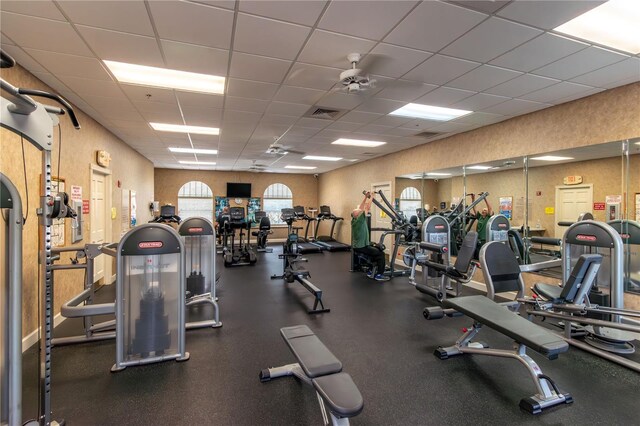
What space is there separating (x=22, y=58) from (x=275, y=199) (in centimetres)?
972

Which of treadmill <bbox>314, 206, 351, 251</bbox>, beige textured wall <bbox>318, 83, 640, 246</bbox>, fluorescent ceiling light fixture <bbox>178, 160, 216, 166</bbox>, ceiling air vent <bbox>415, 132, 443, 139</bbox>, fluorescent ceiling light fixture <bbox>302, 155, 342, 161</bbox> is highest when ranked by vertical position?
fluorescent ceiling light fixture <bbox>178, 160, 216, 166</bbox>

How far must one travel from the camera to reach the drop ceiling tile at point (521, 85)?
335cm

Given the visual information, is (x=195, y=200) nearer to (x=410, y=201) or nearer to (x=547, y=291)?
(x=410, y=201)

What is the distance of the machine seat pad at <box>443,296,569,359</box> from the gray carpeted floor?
20.7 inches

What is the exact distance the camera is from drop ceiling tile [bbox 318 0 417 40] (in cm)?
212

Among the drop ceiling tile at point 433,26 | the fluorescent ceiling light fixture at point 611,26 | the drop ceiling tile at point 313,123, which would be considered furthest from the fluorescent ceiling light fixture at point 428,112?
the fluorescent ceiling light fixture at point 611,26

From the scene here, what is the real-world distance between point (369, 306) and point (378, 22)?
11.8 ft

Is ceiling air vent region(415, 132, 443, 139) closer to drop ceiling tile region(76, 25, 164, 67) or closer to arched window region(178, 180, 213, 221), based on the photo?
drop ceiling tile region(76, 25, 164, 67)

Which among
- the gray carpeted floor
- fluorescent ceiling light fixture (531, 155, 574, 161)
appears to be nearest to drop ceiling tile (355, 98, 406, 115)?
fluorescent ceiling light fixture (531, 155, 574, 161)

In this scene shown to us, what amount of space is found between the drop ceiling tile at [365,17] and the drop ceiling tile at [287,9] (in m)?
0.08

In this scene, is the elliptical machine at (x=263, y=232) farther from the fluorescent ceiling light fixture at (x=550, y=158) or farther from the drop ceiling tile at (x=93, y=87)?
the fluorescent ceiling light fixture at (x=550, y=158)

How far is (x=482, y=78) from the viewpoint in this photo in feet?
11.0

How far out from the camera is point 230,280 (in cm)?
600

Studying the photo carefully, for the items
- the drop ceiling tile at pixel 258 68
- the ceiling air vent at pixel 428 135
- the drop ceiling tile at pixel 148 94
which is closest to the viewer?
the drop ceiling tile at pixel 258 68
